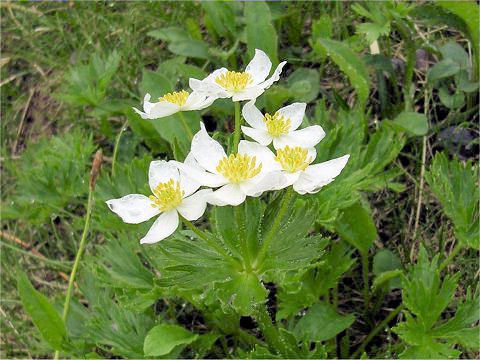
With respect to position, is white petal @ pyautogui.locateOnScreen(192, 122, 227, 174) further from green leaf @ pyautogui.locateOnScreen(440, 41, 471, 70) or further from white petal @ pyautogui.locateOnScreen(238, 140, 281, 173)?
green leaf @ pyautogui.locateOnScreen(440, 41, 471, 70)

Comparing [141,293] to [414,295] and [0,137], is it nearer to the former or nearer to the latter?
[414,295]

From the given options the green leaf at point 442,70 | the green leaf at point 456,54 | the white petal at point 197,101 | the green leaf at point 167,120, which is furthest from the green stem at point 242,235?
the green leaf at point 456,54

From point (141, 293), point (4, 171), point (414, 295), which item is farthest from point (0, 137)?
point (414, 295)

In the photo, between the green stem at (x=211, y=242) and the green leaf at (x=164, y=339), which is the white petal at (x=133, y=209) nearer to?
the green stem at (x=211, y=242)

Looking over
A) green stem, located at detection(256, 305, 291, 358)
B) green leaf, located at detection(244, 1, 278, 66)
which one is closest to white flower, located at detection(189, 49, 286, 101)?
green stem, located at detection(256, 305, 291, 358)

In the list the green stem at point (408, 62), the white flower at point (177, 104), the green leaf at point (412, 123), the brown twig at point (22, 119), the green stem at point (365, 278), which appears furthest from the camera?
the brown twig at point (22, 119)
